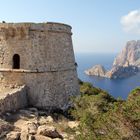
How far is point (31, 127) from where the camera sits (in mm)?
14156

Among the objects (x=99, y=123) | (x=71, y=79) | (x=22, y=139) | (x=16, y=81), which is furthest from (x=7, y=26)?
(x=99, y=123)

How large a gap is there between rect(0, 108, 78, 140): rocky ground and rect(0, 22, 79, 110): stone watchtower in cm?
161

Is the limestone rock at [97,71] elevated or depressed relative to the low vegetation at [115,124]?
depressed

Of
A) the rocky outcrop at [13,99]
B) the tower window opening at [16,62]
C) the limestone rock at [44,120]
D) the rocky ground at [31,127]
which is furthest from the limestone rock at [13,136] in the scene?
the tower window opening at [16,62]

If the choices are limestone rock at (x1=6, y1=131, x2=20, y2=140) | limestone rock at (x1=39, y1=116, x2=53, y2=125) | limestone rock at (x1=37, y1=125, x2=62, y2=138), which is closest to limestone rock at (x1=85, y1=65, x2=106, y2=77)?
limestone rock at (x1=39, y1=116, x2=53, y2=125)

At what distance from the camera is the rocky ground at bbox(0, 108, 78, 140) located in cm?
1308

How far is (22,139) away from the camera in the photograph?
42.2 ft

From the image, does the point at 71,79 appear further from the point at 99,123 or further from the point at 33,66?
the point at 99,123

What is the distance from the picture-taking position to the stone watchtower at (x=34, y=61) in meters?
19.2

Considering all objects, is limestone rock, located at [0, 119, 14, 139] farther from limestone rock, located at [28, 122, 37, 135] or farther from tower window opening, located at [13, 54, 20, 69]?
tower window opening, located at [13, 54, 20, 69]

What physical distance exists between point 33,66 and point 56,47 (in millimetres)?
1874

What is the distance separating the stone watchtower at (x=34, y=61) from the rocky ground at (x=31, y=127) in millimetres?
1607

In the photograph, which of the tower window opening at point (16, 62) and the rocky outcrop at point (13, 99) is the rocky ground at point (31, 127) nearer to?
the rocky outcrop at point (13, 99)

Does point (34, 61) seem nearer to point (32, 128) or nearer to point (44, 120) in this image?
point (44, 120)
